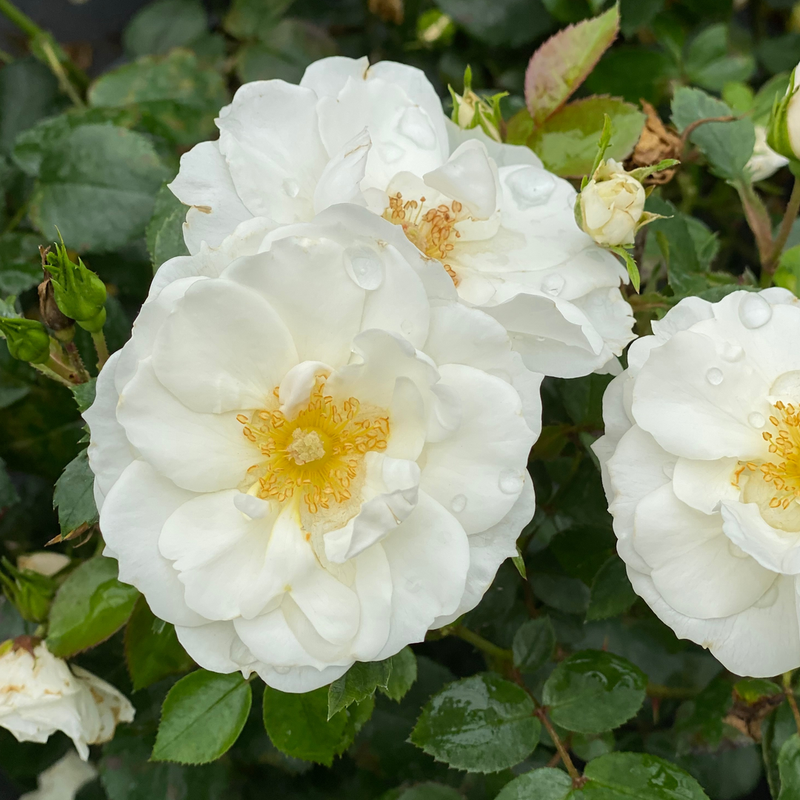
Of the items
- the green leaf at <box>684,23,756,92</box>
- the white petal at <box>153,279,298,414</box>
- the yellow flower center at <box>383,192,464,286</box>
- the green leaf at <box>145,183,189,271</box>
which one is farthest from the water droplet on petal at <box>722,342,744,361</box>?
the green leaf at <box>684,23,756,92</box>

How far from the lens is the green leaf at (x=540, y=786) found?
70 centimetres

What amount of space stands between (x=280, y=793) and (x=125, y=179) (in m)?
0.78

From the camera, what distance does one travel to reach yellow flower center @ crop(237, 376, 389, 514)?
1.95ft

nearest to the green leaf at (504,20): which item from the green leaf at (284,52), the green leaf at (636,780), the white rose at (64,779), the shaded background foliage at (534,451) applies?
the shaded background foliage at (534,451)

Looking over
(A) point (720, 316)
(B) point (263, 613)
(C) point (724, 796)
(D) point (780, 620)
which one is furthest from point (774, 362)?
(C) point (724, 796)

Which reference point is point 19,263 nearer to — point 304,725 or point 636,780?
point 304,725

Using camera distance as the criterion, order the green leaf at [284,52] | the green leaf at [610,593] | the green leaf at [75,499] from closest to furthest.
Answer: the green leaf at [75,499]
the green leaf at [610,593]
the green leaf at [284,52]

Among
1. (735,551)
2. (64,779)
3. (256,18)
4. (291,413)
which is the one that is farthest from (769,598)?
(256,18)

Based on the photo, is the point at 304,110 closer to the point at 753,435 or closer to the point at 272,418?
the point at 272,418

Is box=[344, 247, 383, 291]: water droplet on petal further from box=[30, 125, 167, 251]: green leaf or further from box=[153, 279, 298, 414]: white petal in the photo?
box=[30, 125, 167, 251]: green leaf

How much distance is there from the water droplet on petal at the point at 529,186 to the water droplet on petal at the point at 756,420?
23cm

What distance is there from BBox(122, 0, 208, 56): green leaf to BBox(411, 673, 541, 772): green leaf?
3.51 ft

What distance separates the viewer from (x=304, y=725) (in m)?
0.73

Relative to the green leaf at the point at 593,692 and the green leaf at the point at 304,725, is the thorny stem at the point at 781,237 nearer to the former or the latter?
the green leaf at the point at 593,692
